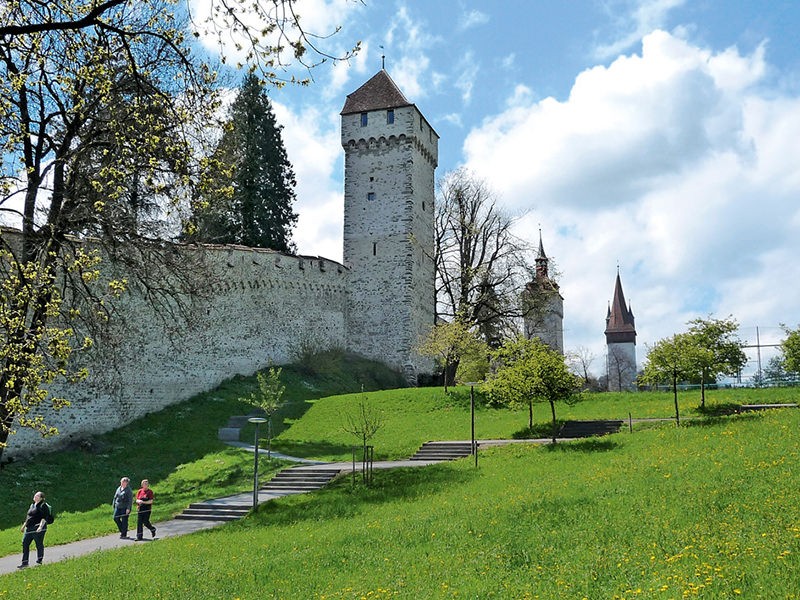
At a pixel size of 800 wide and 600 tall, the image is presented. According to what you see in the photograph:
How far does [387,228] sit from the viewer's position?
42.9 metres

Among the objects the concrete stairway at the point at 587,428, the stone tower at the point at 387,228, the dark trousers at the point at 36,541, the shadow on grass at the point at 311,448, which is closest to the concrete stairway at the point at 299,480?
the shadow on grass at the point at 311,448

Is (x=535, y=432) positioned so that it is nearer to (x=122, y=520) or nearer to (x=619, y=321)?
(x=122, y=520)

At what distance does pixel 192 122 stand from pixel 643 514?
870 cm

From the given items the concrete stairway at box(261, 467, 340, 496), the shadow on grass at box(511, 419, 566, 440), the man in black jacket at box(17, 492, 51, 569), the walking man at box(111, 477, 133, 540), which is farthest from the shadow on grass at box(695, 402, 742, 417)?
the man in black jacket at box(17, 492, 51, 569)

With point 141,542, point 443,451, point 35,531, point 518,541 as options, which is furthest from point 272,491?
Result: point 518,541

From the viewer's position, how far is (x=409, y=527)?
40.1 ft

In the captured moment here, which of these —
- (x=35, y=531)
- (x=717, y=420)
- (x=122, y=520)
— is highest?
(x=717, y=420)

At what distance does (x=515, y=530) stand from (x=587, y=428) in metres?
15.2

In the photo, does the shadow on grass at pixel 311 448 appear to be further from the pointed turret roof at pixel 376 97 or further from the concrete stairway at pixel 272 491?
the pointed turret roof at pixel 376 97

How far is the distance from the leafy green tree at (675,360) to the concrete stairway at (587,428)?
6.73 feet

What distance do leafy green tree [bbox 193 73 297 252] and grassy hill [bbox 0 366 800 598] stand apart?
21.1m

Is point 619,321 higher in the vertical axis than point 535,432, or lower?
higher

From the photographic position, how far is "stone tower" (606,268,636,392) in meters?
84.5

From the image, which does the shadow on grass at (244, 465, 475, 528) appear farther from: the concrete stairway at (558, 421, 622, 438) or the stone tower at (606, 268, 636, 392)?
the stone tower at (606, 268, 636, 392)
